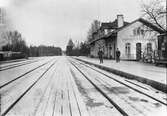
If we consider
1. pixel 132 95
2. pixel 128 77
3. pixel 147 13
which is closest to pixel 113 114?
pixel 132 95

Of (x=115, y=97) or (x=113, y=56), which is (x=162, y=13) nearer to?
(x=113, y=56)

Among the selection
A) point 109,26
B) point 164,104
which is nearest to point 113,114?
point 164,104

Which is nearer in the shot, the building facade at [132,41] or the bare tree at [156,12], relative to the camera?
the bare tree at [156,12]

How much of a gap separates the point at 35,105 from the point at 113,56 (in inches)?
1262

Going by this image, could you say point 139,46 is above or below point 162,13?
below

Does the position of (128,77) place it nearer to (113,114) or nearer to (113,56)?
(113,114)

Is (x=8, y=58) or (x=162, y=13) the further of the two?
(x=8, y=58)

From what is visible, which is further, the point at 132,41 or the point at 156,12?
the point at 132,41

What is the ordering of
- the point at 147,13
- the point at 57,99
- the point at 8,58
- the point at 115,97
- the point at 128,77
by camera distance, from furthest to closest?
the point at 8,58 < the point at 147,13 < the point at 128,77 < the point at 115,97 < the point at 57,99

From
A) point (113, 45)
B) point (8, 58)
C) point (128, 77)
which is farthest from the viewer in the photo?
point (8, 58)

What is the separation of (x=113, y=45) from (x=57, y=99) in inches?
1233


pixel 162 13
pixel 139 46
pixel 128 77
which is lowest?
pixel 128 77

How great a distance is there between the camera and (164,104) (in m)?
5.34

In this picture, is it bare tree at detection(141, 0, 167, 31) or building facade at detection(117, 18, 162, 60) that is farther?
building facade at detection(117, 18, 162, 60)
